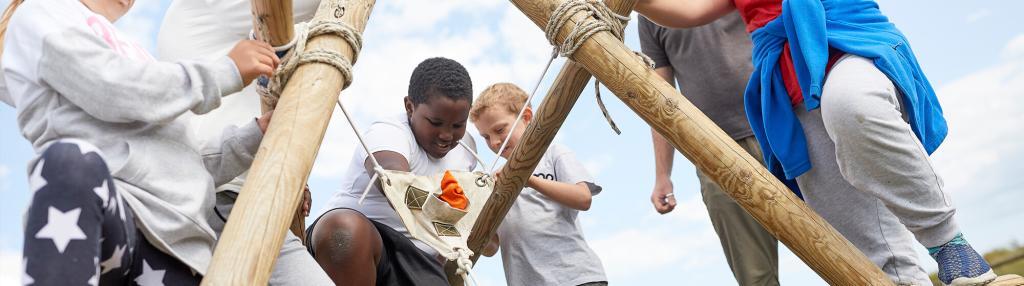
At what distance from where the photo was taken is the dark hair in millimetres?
3062

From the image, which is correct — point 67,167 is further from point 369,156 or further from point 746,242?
point 746,242

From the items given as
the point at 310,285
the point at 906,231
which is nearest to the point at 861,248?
the point at 906,231

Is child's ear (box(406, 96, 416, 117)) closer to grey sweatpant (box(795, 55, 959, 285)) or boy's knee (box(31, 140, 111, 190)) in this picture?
grey sweatpant (box(795, 55, 959, 285))

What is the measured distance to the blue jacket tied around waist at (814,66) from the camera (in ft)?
8.05

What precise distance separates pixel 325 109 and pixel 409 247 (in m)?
0.92

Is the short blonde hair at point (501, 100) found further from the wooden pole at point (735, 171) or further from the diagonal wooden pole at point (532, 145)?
the wooden pole at point (735, 171)

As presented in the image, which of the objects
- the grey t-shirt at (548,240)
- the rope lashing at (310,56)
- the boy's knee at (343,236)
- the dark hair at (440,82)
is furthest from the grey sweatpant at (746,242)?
the rope lashing at (310,56)

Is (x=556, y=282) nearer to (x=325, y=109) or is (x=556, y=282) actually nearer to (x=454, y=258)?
(x=454, y=258)

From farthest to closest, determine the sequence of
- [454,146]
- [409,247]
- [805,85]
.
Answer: [454,146]
[409,247]
[805,85]

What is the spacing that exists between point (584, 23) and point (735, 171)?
0.56m

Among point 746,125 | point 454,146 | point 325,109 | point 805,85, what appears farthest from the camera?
point 746,125

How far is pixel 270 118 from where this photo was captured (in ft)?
7.22

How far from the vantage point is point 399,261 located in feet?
9.48

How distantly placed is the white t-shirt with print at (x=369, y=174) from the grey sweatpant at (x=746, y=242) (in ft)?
3.73
